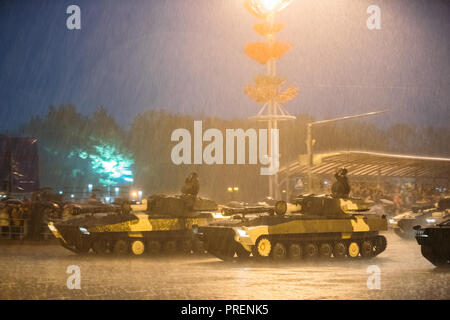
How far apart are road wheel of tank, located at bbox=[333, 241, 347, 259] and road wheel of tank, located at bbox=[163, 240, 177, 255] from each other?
4832 mm

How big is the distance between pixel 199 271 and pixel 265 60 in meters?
32.9

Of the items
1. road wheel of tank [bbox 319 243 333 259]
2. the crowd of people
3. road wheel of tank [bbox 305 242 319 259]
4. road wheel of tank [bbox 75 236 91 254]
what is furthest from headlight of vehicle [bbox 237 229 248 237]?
the crowd of people

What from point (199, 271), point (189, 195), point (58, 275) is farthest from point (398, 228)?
point (58, 275)

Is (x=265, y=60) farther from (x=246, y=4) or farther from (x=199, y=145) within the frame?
(x=199, y=145)

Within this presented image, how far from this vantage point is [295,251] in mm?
18547

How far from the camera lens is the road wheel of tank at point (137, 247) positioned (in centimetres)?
2016

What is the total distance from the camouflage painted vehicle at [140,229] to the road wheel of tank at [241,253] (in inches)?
96.3

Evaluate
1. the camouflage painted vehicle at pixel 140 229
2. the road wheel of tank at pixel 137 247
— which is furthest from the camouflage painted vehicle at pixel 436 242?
the road wheel of tank at pixel 137 247

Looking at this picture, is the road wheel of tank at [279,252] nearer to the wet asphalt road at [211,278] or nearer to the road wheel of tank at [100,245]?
the wet asphalt road at [211,278]

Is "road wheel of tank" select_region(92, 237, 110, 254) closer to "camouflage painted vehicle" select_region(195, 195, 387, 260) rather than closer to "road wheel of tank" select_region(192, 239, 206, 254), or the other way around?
"road wheel of tank" select_region(192, 239, 206, 254)

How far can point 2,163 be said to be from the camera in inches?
1024

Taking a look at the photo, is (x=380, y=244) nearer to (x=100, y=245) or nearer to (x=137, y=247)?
(x=137, y=247)

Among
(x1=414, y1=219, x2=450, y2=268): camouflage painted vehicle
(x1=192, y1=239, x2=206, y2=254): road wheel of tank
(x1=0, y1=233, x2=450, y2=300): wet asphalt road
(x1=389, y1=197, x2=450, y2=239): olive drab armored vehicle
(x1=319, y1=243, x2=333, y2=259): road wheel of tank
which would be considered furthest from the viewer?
(x1=389, y1=197, x2=450, y2=239): olive drab armored vehicle

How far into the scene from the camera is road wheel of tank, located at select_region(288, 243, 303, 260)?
18406 millimetres
